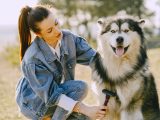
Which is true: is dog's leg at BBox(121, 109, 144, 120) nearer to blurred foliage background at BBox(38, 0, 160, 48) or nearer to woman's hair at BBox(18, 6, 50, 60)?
woman's hair at BBox(18, 6, 50, 60)

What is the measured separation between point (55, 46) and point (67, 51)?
155mm

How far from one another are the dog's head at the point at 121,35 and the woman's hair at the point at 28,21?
71 centimetres

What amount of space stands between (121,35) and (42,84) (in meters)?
0.99

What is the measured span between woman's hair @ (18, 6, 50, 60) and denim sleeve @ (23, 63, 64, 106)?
35cm

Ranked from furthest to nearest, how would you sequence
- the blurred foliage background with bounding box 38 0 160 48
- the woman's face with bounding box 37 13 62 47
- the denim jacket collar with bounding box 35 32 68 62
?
the blurred foliage background with bounding box 38 0 160 48 < the denim jacket collar with bounding box 35 32 68 62 < the woman's face with bounding box 37 13 62 47

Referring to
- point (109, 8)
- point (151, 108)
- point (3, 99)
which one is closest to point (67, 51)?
point (151, 108)

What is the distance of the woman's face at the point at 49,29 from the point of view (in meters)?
5.13

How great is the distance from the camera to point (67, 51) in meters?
5.59

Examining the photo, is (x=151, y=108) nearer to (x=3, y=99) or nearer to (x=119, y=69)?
(x=119, y=69)

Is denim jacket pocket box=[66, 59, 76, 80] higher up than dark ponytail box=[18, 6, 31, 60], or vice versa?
dark ponytail box=[18, 6, 31, 60]

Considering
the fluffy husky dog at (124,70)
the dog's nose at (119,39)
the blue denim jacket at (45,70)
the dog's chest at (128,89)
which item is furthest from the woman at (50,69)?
the dog's nose at (119,39)

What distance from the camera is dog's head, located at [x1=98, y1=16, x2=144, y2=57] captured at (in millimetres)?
5285

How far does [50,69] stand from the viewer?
540cm

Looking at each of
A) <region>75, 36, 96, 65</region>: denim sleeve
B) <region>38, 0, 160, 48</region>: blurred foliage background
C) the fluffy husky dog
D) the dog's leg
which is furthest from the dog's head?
<region>38, 0, 160, 48</region>: blurred foliage background
